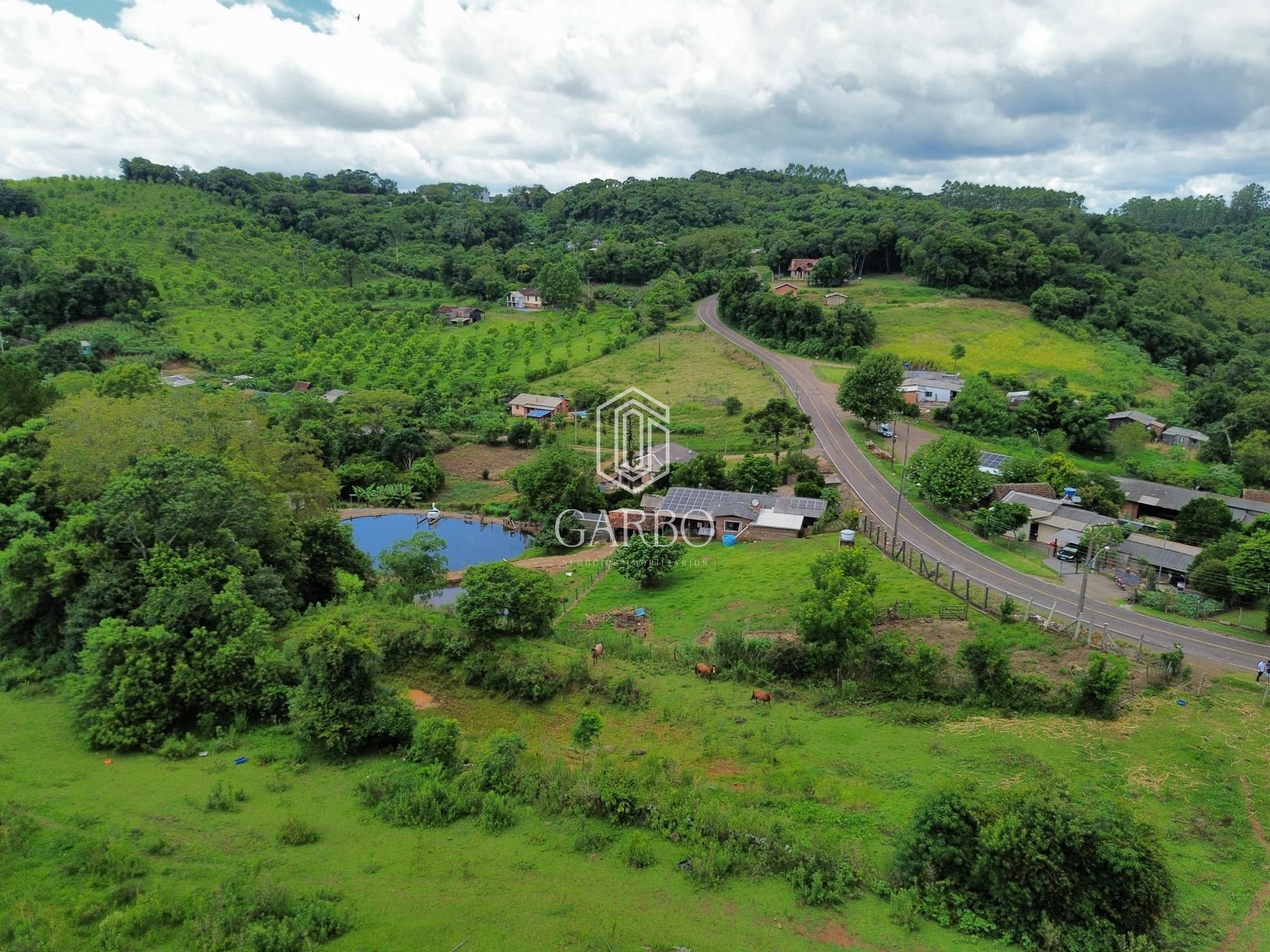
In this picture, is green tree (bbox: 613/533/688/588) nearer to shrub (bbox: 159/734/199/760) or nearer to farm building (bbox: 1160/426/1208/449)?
shrub (bbox: 159/734/199/760)

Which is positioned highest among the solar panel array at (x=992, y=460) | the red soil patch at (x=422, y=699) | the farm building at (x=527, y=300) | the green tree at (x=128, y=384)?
the farm building at (x=527, y=300)

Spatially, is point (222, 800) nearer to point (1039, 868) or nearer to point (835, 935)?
point (835, 935)

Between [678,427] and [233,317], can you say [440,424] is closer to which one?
[678,427]

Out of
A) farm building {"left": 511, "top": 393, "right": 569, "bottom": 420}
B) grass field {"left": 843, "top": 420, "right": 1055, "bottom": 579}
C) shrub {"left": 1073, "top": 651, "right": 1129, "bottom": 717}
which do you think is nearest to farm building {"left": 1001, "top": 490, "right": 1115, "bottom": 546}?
grass field {"left": 843, "top": 420, "right": 1055, "bottom": 579}

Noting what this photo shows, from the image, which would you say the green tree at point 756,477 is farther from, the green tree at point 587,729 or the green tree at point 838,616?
the green tree at point 587,729

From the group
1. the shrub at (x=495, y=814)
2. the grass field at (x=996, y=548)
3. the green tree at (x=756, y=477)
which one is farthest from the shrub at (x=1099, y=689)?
the green tree at (x=756, y=477)

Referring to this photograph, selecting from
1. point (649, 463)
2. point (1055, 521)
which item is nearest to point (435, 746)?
point (649, 463)
